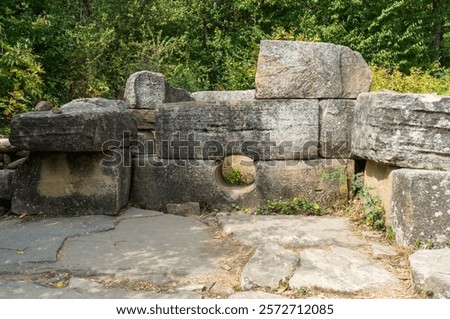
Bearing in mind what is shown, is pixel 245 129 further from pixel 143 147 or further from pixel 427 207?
pixel 427 207

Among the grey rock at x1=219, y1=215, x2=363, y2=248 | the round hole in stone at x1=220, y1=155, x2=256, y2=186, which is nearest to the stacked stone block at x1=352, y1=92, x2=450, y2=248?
the grey rock at x1=219, y1=215, x2=363, y2=248

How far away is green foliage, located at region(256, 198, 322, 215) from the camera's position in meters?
5.35

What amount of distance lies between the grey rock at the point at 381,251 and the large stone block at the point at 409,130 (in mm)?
749

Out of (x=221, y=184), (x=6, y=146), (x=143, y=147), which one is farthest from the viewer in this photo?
(x=143, y=147)

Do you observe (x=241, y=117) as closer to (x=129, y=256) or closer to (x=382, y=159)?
(x=382, y=159)

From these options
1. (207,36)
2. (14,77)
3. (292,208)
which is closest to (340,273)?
(292,208)

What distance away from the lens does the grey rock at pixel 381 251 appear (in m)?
3.97

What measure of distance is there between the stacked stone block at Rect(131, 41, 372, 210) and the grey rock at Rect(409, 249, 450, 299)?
6.05 feet

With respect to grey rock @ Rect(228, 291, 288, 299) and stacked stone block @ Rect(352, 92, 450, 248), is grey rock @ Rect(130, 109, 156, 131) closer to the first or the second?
stacked stone block @ Rect(352, 92, 450, 248)

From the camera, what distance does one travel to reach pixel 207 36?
1667 cm

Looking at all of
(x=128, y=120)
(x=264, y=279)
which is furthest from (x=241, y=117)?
(x=264, y=279)

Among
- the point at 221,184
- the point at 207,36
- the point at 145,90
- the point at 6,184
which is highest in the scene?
the point at 207,36

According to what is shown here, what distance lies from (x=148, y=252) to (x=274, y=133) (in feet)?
6.91

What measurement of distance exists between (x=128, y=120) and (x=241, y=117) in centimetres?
129
